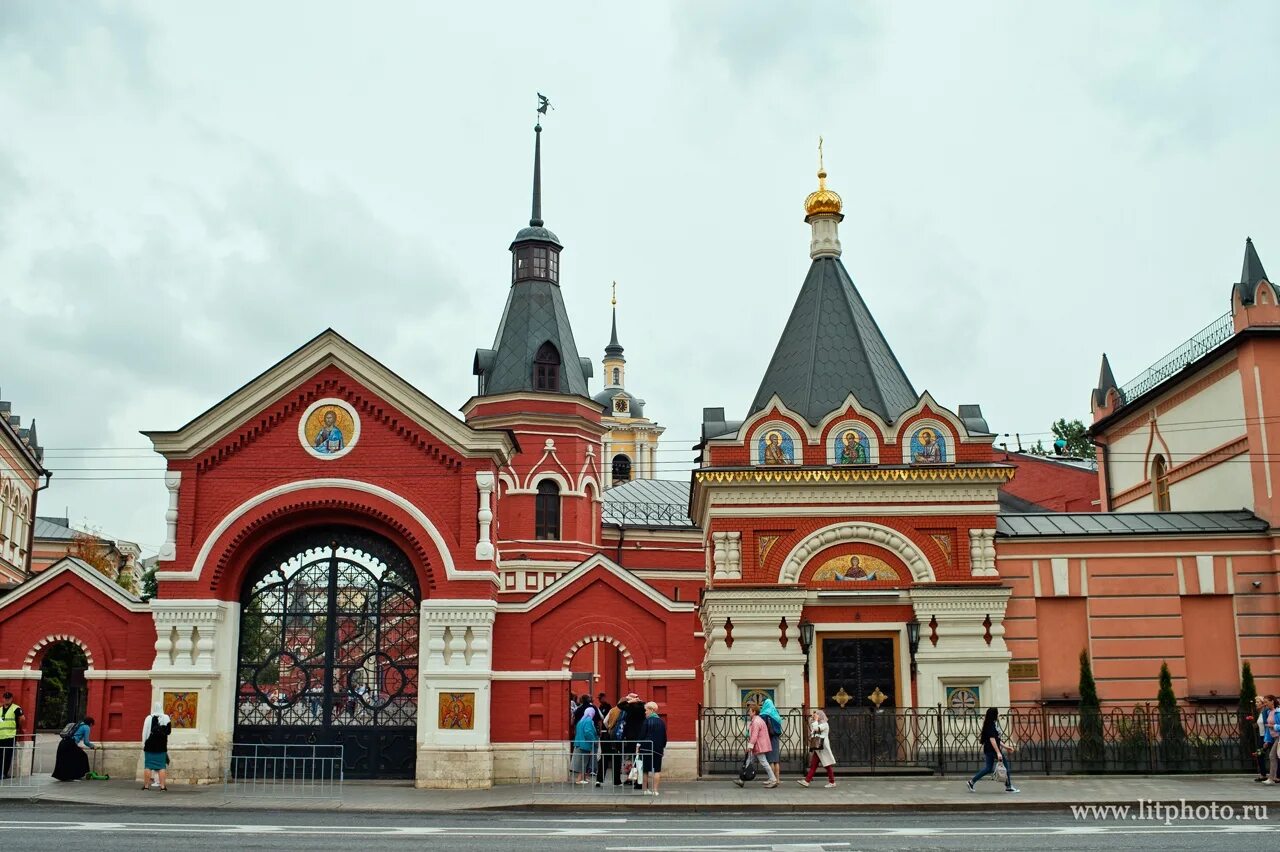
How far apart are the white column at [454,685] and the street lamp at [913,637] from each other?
9.15m

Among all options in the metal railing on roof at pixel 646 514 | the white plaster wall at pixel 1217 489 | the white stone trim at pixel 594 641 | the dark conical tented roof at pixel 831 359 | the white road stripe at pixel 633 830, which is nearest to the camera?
the white road stripe at pixel 633 830

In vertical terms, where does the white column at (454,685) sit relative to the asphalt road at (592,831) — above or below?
above

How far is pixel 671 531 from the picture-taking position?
42469 mm

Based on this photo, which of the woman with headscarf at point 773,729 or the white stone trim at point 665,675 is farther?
the white stone trim at point 665,675

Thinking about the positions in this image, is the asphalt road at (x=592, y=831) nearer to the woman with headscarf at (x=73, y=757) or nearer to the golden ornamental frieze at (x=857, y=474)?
the woman with headscarf at (x=73, y=757)

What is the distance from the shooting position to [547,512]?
35219mm

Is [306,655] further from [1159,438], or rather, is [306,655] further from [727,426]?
[1159,438]

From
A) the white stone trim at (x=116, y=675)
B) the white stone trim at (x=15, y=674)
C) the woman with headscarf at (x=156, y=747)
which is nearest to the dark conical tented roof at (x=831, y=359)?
the white stone trim at (x=116, y=675)

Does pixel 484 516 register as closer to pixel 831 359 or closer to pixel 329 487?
pixel 329 487

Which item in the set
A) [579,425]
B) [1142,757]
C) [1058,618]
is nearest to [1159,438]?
[1058,618]

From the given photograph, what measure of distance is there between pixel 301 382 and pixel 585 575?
6.24 m

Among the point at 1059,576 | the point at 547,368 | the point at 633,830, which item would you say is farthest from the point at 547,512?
the point at 633,830

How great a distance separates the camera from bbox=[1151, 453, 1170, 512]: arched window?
3291 cm

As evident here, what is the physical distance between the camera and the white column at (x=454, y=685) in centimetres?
2225
